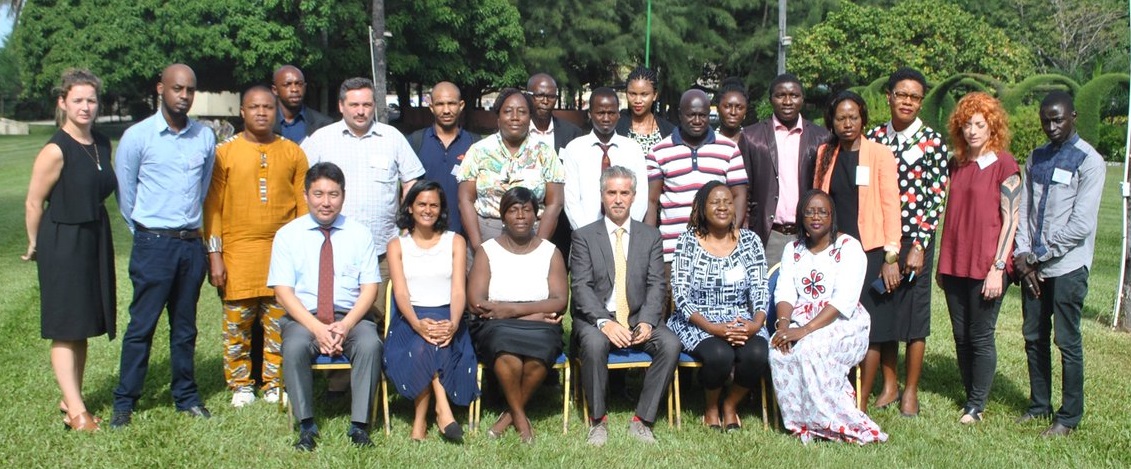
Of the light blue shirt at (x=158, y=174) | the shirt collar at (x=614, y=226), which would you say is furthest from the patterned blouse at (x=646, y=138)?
the light blue shirt at (x=158, y=174)

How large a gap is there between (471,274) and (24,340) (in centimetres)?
398

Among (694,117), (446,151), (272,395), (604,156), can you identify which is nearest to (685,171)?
(694,117)

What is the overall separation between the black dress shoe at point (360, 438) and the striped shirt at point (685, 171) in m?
2.10

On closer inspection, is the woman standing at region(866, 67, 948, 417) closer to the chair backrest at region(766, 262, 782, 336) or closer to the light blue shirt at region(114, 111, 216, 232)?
the chair backrest at region(766, 262, 782, 336)

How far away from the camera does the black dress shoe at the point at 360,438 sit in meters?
5.12

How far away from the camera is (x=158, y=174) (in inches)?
205

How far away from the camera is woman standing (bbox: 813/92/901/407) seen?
5508mm

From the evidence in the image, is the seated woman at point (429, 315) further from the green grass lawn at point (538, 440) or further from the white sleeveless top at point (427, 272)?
the green grass lawn at point (538, 440)

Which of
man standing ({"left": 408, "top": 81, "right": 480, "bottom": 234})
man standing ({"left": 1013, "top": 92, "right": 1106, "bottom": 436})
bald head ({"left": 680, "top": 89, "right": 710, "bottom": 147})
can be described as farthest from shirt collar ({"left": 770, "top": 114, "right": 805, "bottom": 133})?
man standing ({"left": 408, "top": 81, "right": 480, "bottom": 234})

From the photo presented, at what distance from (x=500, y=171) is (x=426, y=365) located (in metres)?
1.31

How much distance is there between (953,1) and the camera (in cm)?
3828

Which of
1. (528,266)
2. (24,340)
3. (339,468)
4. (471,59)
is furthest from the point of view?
(471,59)

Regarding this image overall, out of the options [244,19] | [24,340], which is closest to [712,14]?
[244,19]

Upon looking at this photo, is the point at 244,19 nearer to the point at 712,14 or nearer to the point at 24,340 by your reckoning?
the point at 712,14
